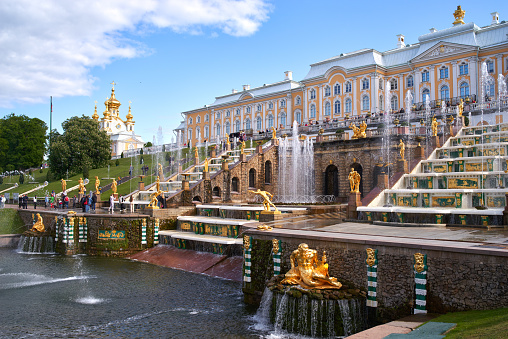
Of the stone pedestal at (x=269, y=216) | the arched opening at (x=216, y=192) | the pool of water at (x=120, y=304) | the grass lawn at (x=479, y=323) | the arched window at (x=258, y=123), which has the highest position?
the arched window at (x=258, y=123)

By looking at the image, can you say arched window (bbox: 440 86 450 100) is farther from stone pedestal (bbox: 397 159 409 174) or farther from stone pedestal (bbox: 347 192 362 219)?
stone pedestal (bbox: 347 192 362 219)

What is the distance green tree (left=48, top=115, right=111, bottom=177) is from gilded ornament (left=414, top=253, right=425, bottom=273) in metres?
47.1

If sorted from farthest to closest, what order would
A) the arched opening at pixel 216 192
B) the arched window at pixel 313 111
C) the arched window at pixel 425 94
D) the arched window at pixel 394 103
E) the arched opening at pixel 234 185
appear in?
1. the arched window at pixel 313 111
2. the arched window at pixel 394 103
3. the arched window at pixel 425 94
4. the arched opening at pixel 234 185
5. the arched opening at pixel 216 192

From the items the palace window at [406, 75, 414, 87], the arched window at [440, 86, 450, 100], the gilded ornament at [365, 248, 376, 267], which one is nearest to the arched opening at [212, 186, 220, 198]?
the gilded ornament at [365, 248, 376, 267]

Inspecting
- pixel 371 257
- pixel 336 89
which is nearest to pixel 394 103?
pixel 336 89

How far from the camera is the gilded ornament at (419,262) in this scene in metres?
9.66

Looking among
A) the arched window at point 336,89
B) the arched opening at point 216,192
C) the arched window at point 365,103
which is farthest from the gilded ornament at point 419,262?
the arched window at point 336,89

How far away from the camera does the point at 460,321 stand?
8133mm

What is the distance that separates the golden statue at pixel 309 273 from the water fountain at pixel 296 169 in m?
21.8

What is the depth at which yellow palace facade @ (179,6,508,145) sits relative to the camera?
44.3 metres

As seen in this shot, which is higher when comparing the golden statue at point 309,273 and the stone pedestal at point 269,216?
the stone pedestal at point 269,216

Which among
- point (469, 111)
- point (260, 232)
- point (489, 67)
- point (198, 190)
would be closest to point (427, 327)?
point (260, 232)

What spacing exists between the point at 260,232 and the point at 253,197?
19831mm

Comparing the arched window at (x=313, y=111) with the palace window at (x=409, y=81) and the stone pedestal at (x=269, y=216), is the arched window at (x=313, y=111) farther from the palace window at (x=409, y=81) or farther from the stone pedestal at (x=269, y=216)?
the stone pedestal at (x=269, y=216)
